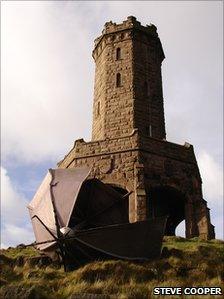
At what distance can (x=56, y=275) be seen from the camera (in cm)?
1512

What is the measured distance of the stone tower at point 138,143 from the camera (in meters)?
22.0

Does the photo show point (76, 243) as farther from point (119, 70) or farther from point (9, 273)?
point (119, 70)

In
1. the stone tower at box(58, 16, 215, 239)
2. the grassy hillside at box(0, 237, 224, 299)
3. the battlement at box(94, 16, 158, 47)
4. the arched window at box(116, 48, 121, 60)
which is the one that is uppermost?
the battlement at box(94, 16, 158, 47)

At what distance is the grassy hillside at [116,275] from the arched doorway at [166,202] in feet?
14.1

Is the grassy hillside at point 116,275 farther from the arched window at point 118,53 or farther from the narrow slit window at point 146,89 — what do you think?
the arched window at point 118,53

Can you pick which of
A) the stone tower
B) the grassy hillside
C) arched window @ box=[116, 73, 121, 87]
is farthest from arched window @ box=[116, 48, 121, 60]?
the grassy hillside

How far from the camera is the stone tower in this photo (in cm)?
2205

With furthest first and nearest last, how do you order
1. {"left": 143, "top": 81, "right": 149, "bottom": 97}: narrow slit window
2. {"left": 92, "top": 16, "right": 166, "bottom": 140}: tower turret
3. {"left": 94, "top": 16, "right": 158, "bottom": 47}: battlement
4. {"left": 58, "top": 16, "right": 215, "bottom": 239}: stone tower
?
{"left": 94, "top": 16, "right": 158, "bottom": 47}: battlement
{"left": 143, "top": 81, "right": 149, "bottom": 97}: narrow slit window
{"left": 92, "top": 16, "right": 166, "bottom": 140}: tower turret
{"left": 58, "top": 16, "right": 215, "bottom": 239}: stone tower

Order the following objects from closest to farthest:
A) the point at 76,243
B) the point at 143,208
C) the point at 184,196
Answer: the point at 76,243, the point at 143,208, the point at 184,196

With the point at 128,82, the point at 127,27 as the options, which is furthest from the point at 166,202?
the point at 127,27

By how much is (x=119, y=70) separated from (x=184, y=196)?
320 inches

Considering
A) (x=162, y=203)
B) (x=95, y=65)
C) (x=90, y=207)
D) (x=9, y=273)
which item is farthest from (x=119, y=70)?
(x=9, y=273)

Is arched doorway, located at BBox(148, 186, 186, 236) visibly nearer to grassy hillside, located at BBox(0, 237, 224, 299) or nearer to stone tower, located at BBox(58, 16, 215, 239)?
stone tower, located at BBox(58, 16, 215, 239)

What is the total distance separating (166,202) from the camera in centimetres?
2397
